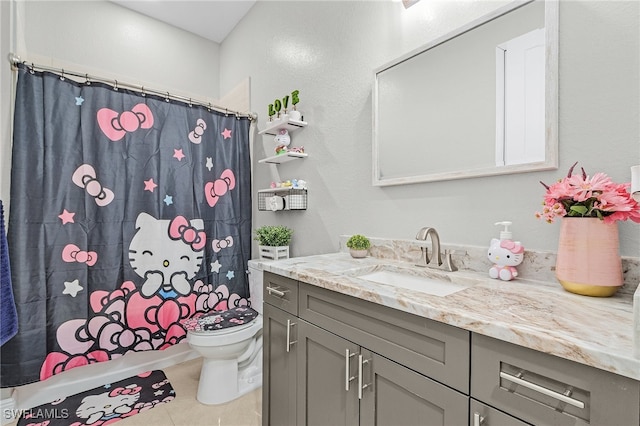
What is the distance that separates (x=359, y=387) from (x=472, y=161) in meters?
0.94

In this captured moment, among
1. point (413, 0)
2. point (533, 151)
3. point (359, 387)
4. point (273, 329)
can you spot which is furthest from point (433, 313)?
point (413, 0)

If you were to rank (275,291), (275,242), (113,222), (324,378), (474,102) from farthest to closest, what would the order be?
1. (275,242)
2. (113,222)
3. (275,291)
4. (474,102)
5. (324,378)

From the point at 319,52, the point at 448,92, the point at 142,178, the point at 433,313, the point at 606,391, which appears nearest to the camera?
the point at 606,391

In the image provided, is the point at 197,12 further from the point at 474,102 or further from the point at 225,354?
the point at 225,354

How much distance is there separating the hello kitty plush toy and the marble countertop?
46.2 inches

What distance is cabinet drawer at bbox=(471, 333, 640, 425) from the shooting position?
516mm

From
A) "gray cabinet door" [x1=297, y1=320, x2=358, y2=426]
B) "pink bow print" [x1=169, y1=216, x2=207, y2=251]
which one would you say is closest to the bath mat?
"pink bow print" [x1=169, y1=216, x2=207, y2=251]

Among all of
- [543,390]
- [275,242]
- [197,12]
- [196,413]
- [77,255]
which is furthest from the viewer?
[197,12]

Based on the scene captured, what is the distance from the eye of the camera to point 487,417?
668mm

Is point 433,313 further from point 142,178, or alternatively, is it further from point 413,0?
point 142,178

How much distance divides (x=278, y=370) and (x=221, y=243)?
1.25m

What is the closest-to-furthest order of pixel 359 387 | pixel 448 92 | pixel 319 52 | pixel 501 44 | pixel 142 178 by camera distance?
1. pixel 359 387
2. pixel 501 44
3. pixel 448 92
4. pixel 319 52
5. pixel 142 178

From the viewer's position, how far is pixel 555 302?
0.80 meters

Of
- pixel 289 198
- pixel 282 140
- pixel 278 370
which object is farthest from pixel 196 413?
A: pixel 282 140
